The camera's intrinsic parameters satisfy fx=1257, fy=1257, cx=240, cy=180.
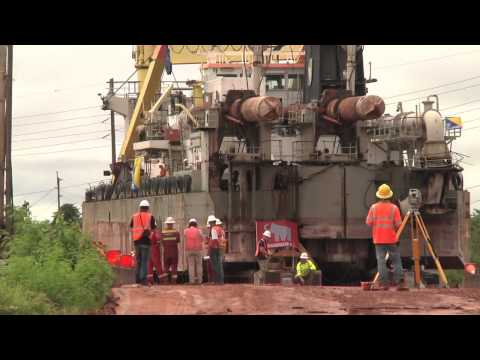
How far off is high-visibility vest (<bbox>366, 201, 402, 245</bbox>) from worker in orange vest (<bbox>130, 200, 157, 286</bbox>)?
4.73 m

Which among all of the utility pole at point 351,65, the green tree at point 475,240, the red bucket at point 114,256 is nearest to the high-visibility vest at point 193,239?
the red bucket at point 114,256

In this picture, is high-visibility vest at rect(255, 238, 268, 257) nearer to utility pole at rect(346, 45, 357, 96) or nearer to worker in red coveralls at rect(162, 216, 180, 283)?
worker in red coveralls at rect(162, 216, 180, 283)

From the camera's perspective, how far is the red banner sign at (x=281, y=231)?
128ft

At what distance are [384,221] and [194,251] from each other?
22.6 feet

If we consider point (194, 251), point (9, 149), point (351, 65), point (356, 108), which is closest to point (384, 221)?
point (194, 251)

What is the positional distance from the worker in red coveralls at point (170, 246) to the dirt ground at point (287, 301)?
546 centimetres

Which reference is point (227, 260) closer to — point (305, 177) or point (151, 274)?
point (305, 177)

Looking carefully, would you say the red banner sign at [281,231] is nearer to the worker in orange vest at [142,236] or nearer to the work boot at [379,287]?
the worker in orange vest at [142,236]

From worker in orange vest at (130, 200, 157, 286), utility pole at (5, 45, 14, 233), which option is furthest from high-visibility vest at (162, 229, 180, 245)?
utility pole at (5, 45, 14, 233)

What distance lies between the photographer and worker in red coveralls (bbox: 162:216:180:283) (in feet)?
89.4

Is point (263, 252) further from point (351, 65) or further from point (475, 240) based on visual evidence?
point (475, 240)

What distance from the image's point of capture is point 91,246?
949 inches
